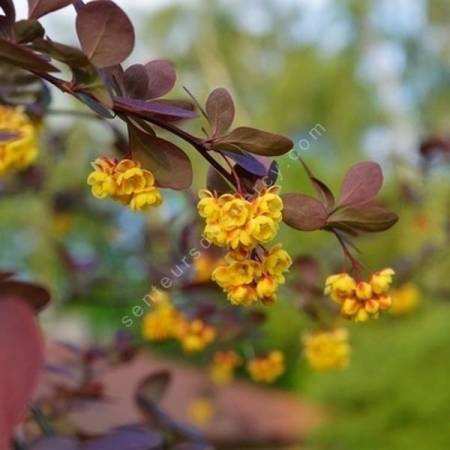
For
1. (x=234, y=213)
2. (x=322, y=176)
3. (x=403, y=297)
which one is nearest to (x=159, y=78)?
(x=234, y=213)

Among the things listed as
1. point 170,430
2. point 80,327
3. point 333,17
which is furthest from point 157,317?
point 333,17

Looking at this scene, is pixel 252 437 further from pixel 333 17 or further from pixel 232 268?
pixel 333 17

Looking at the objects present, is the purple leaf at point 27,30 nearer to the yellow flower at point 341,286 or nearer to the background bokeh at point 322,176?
→ the yellow flower at point 341,286

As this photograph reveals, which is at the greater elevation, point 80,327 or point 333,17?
point 333,17

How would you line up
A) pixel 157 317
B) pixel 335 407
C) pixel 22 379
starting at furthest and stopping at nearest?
pixel 335 407
pixel 157 317
pixel 22 379

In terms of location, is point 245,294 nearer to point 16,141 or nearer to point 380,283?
point 380,283

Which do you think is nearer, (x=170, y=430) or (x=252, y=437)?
(x=170, y=430)

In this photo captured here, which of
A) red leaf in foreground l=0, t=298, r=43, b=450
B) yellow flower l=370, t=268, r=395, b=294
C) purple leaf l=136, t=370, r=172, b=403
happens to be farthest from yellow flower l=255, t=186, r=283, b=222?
purple leaf l=136, t=370, r=172, b=403

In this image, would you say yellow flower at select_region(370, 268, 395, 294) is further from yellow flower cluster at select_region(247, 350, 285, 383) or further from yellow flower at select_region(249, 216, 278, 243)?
yellow flower cluster at select_region(247, 350, 285, 383)
